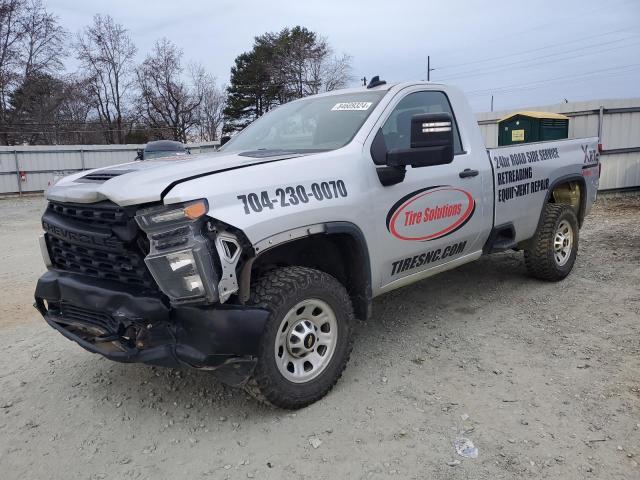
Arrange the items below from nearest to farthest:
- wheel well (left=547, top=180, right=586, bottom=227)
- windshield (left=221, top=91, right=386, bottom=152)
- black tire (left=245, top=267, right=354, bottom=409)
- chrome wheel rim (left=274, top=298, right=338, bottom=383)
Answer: black tire (left=245, top=267, right=354, bottom=409), chrome wheel rim (left=274, top=298, right=338, bottom=383), windshield (left=221, top=91, right=386, bottom=152), wheel well (left=547, top=180, right=586, bottom=227)

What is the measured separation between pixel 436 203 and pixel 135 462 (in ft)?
8.48

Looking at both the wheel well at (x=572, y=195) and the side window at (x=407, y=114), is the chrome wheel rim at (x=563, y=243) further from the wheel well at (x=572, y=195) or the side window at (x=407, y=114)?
the side window at (x=407, y=114)

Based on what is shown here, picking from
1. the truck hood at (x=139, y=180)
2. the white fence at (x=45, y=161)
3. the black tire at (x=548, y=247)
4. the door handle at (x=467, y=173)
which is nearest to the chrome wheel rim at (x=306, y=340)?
the truck hood at (x=139, y=180)

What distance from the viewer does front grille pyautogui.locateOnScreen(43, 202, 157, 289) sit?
2726 mm

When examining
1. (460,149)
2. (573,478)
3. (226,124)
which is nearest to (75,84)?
(226,124)

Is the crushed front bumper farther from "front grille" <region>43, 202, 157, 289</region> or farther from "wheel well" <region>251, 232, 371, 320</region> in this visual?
"wheel well" <region>251, 232, 371, 320</region>

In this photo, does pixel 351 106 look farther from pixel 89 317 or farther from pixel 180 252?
pixel 89 317

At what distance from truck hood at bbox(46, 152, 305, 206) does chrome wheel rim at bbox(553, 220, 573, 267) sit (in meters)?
3.42

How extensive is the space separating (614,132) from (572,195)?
281 inches

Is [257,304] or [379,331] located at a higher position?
[257,304]

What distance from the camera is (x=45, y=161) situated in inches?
801

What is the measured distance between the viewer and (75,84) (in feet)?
109

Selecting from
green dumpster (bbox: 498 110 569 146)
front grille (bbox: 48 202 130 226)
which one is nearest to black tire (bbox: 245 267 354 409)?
front grille (bbox: 48 202 130 226)

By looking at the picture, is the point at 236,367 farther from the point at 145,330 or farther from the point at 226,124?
the point at 226,124
